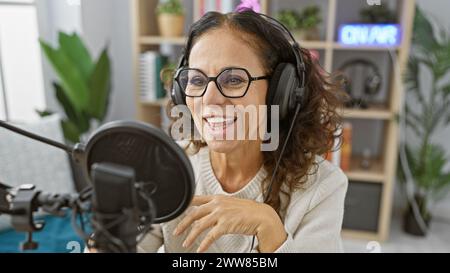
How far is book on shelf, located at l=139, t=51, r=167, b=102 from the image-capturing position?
1.75 m

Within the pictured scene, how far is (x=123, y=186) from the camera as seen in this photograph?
0.89 ft

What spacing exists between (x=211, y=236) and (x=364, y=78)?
5.10 feet

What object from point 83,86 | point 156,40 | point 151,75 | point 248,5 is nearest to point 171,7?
point 156,40

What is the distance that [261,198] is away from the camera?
1.70ft

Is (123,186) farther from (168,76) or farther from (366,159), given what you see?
(366,159)

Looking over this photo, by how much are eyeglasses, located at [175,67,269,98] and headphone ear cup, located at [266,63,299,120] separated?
0.05 m

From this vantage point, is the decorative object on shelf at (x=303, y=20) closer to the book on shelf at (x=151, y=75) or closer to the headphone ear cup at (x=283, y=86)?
the book on shelf at (x=151, y=75)

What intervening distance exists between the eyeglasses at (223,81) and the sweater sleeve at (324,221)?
0.19 metres

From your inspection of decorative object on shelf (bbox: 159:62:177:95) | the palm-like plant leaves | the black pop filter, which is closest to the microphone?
the black pop filter

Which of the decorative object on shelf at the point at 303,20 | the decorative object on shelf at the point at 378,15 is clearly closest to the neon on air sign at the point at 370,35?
the decorative object on shelf at the point at 378,15

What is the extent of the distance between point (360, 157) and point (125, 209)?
1829mm

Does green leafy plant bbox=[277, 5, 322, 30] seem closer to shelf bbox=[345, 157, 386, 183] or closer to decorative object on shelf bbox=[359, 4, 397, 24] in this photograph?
decorative object on shelf bbox=[359, 4, 397, 24]

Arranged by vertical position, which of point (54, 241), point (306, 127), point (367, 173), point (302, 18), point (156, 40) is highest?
point (302, 18)

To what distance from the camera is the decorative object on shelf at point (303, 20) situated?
1643 millimetres
